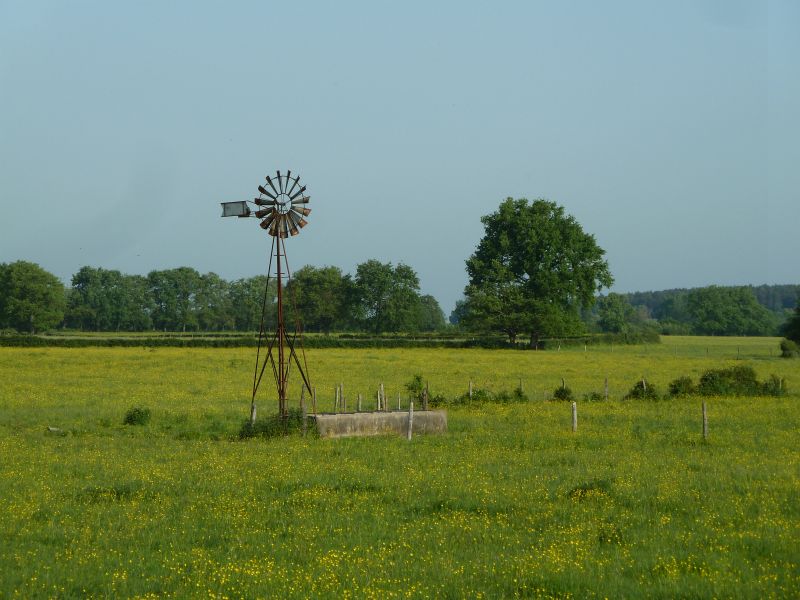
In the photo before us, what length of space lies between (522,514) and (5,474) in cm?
1285

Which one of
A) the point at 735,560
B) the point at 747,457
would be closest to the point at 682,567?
the point at 735,560

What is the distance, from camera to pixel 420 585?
459 inches

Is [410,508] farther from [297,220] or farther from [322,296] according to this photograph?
[322,296]

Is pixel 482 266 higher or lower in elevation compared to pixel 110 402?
higher

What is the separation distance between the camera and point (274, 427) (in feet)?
95.2

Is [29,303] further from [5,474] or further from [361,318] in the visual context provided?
Result: [5,474]

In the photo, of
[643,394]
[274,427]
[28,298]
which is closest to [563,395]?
[643,394]

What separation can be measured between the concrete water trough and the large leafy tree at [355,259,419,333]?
128 meters

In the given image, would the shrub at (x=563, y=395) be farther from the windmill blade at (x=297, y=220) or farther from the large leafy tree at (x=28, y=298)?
the large leafy tree at (x=28, y=298)

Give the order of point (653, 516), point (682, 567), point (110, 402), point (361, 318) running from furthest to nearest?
point (361, 318) → point (110, 402) → point (653, 516) → point (682, 567)

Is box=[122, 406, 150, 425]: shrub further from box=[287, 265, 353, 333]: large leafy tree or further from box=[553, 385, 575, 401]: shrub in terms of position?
box=[287, 265, 353, 333]: large leafy tree

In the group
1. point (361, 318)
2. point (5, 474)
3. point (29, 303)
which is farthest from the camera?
point (361, 318)

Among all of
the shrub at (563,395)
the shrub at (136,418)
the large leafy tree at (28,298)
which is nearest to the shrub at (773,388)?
the shrub at (563,395)

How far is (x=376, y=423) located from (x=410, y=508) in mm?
12434
